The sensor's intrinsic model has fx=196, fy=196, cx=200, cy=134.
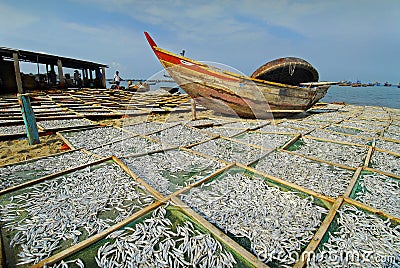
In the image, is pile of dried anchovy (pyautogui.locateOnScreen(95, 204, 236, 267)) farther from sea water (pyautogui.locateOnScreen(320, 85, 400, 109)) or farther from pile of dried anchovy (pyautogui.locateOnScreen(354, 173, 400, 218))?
sea water (pyautogui.locateOnScreen(320, 85, 400, 109))

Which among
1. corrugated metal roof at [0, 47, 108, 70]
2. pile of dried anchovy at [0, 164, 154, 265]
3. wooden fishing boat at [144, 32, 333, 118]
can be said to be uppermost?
corrugated metal roof at [0, 47, 108, 70]

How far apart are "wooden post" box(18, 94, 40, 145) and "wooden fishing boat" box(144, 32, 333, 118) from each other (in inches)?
168

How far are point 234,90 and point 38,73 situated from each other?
1983cm

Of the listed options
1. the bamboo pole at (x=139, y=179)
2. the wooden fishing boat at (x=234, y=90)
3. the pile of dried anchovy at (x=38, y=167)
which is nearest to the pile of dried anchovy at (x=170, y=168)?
the bamboo pole at (x=139, y=179)

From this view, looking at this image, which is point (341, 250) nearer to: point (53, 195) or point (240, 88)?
A: point (53, 195)

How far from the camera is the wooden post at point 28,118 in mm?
4144

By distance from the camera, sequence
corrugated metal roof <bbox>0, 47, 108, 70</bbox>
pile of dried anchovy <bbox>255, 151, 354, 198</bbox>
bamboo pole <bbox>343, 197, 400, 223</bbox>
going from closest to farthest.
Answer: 1. bamboo pole <bbox>343, 197, 400, 223</bbox>
2. pile of dried anchovy <bbox>255, 151, 354, 198</bbox>
3. corrugated metal roof <bbox>0, 47, 108, 70</bbox>

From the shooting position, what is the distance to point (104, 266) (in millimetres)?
1535

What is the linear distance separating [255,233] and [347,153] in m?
3.21

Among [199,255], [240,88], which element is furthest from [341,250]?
[240,88]

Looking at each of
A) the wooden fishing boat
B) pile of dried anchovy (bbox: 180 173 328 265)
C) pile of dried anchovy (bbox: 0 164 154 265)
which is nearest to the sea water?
the wooden fishing boat

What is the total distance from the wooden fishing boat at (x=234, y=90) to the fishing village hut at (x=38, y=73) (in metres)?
10.8

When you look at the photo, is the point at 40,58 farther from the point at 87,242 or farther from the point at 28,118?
the point at 87,242

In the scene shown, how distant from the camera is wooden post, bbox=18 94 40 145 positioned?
414cm
